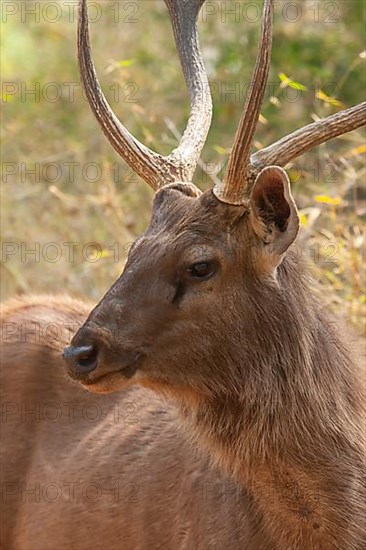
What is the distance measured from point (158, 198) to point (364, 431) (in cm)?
118

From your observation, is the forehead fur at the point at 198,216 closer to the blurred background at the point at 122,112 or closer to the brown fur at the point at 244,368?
the brown fur at the point at 244,368

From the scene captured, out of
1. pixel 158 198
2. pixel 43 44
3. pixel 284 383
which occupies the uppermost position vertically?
pixel 158 198

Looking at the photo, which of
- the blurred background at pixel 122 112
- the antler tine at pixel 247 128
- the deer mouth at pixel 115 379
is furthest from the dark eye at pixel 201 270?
the blurred background at pixel 122 112

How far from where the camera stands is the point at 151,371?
453 cm

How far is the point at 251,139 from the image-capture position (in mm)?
4426

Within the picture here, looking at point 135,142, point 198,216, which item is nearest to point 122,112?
point 135,142

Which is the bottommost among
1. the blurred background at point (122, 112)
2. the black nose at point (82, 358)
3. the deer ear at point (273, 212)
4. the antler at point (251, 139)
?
the blurred background at point (122, 112)

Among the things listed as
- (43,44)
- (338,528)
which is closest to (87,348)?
(338,528)

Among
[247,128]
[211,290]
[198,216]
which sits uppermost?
[247,128]

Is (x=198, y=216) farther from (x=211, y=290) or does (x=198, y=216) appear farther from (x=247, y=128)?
(x=247, y=128)

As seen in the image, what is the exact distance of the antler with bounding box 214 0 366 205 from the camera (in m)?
4.33

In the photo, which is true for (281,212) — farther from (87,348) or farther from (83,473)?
(83,473)

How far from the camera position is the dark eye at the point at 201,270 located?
4.50 m

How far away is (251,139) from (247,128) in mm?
41
